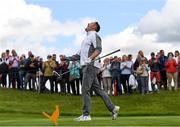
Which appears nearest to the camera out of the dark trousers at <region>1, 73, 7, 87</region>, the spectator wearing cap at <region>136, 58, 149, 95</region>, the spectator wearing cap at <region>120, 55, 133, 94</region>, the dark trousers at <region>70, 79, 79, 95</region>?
the spectator wearing cap at <region>136, 58, 149, 95</region>

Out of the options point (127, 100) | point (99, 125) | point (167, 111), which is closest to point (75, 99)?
point (127, 100)

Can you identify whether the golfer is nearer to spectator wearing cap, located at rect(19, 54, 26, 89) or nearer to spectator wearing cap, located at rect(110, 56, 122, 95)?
spectator wearing cap, located at rect(110, 56, 122, 95)

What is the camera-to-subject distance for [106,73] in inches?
1225

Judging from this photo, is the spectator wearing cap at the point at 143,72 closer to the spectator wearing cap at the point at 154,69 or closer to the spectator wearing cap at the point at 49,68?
the spectator wearing cap at the point at 154,69

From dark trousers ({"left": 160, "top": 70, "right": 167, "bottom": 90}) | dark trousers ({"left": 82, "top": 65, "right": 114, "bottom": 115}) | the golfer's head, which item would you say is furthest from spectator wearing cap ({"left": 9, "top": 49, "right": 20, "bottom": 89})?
the golfer's head

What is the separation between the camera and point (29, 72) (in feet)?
→ 109

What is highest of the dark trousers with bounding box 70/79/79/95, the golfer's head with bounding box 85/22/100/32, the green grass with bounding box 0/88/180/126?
the golfer's head with bounding box 85/22/100/32

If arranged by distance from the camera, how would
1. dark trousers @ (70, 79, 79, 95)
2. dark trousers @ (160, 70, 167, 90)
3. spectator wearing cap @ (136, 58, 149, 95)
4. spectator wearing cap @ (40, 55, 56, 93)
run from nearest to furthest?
spectator wearing cap @ (136, 58, 149, 95), dark trousers @ (160, 70, 167, 90), dark trousers @ (70, 79, 79, 95), spectator wearing cap @ (40, 55, 56, 93)

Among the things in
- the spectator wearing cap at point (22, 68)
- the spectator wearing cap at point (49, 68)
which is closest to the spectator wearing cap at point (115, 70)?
the spectator wearing cap at point (49, 68)

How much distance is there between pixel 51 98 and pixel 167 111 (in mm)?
8335

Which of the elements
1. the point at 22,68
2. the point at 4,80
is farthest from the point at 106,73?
the point at 4,80

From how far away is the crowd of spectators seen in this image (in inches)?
1172

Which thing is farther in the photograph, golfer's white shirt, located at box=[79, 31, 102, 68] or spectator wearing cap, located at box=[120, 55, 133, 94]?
spectator wearing cap, located at box=[120, 55, 133, 94]

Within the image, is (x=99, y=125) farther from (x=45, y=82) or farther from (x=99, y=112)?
(x=45, y=82)
